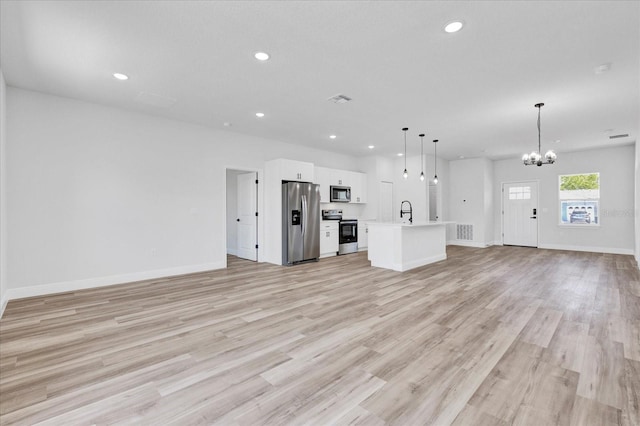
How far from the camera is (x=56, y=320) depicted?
10.6ft

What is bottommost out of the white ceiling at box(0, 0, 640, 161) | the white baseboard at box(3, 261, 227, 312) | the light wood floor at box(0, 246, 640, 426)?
the light wood floor at box(0, 246, 640, 426)

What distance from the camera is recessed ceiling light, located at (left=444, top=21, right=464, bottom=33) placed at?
8.51ft

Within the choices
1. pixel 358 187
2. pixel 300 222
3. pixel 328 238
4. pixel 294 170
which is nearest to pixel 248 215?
pixel 300 222

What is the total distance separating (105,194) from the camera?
15.4ft

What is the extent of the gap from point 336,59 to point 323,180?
452cm

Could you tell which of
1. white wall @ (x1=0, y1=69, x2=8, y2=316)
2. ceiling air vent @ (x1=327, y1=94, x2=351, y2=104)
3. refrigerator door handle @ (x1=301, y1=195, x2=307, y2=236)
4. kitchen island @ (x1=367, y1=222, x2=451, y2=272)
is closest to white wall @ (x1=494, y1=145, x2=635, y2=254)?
kitchen island @ (x1=367, y1=222, x2=451, y2=272)

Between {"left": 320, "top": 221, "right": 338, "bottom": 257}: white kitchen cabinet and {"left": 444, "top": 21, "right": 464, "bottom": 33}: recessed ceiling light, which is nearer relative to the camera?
{"left": 444, "top": 21, "right": 464, "bottom": 33}: recessed ceiling light

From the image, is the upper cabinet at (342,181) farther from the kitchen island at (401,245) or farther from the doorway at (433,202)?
the doorway at (433,202)

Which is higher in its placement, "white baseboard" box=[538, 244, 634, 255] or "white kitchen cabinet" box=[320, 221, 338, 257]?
"white kitchen cabinet" box=[320, 221, 338, 257]

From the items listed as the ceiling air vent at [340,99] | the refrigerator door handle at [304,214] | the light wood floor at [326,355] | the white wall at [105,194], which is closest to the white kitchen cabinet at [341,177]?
the refrigerator door handle at [304,214]

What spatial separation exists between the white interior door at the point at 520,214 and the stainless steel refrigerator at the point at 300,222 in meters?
6.65

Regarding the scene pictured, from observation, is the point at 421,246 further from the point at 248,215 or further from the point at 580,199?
the point at 580,199

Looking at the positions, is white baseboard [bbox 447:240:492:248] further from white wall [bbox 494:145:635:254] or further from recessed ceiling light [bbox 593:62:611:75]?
recessed ceiling light [bbox 593:62:611:75]

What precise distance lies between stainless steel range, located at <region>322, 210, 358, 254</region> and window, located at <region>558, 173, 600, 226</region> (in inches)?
241
